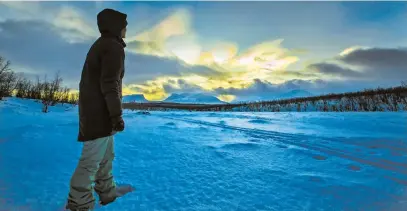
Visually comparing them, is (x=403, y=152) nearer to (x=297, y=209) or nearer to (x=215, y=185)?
(x=297, y=209)

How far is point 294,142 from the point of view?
5281 millimetres

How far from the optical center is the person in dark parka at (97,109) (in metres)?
1.96

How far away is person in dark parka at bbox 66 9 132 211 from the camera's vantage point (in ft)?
6.41

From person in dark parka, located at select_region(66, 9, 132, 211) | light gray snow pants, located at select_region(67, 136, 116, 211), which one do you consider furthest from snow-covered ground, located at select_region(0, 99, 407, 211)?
person in dark parka, located at select_region(66, 9, 132, 211)

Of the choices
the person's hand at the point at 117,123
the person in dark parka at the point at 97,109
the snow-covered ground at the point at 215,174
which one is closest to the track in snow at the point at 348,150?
the snow-covered ground at the point at 215,174

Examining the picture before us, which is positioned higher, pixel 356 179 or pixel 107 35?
pixel 107 35

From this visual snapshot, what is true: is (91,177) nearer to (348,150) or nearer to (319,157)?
(319,157)

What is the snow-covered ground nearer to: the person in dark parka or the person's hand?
the person in dark parka

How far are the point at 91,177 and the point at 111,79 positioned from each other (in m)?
0.86

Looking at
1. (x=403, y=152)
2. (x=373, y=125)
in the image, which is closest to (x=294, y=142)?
(x=403, y=152)

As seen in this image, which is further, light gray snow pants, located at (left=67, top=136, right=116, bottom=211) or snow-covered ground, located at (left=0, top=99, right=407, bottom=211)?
snow-covered ground, located at (left=0, top=99, right=407, bottom=211)

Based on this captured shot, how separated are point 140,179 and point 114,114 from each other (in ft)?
3.48

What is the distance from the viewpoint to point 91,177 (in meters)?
2.02

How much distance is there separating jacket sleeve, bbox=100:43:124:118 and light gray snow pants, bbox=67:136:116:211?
0.33 m
